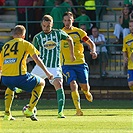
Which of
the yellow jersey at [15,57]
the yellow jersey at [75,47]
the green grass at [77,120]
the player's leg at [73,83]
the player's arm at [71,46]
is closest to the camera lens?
the green grass at [77,120]

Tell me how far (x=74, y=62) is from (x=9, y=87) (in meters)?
3.03

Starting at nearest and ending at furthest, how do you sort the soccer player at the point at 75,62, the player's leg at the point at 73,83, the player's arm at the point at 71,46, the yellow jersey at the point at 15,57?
the yellow jersey at the point at 15,57 → the player's arm at the point at 71,46 → the player's leg at the point at 73,83 → the soccer player at the point at 75,62

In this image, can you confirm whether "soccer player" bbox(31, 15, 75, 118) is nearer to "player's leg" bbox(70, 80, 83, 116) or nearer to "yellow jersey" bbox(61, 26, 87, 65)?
"player's leg" bbox(70, 80, 83, 116)

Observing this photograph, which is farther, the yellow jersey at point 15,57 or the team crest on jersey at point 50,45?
the team crest on jersey at point 50,45

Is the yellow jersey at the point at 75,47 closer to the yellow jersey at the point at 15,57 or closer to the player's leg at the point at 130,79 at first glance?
the player's leg at the point at 130,79

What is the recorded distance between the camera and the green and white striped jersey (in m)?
15.3

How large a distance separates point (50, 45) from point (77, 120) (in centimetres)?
174

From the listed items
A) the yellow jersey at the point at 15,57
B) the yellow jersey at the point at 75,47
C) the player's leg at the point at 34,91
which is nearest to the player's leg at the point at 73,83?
the yellow jersey at the point at 75,47

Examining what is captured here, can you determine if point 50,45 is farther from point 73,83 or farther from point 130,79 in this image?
point 130,79

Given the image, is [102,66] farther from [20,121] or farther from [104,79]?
[20,121]

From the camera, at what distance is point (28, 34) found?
23.8m

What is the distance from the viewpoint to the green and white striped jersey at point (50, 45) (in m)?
15.3

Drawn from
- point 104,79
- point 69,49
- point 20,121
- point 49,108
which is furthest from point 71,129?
point 104,79

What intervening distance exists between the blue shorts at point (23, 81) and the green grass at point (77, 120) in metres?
0.64
